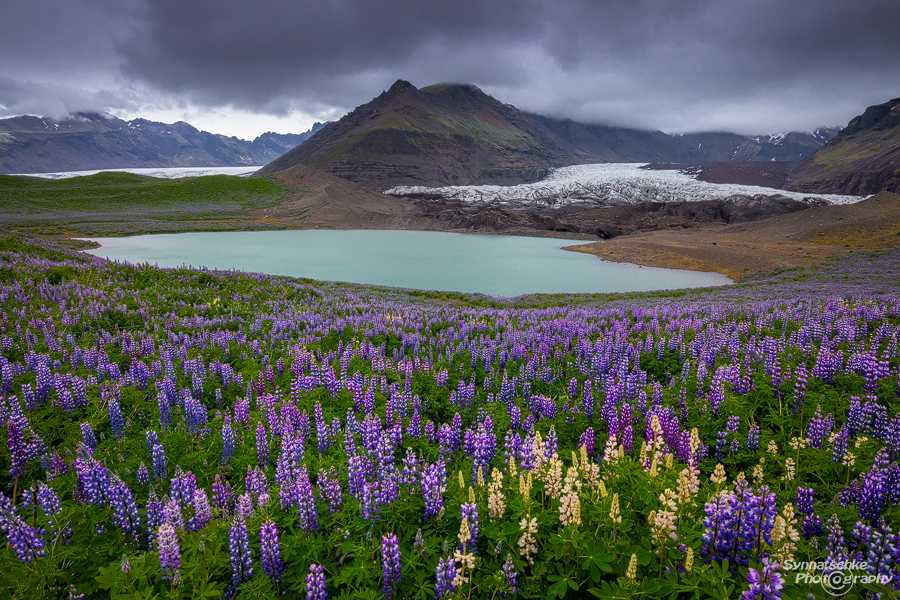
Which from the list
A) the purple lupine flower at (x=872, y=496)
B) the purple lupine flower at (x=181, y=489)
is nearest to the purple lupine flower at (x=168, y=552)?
the purple lupine flower at (x=181, y=489)

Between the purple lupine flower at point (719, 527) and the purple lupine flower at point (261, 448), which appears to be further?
the purple lupine flower at point (261, 448)

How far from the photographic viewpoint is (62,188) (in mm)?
128500

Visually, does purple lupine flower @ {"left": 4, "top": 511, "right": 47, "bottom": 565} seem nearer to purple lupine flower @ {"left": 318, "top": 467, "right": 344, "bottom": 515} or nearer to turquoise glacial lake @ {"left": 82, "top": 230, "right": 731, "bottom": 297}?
purple lupine flower @ {"left": 318, "top": 467, "right": 344, "bottom": 515}

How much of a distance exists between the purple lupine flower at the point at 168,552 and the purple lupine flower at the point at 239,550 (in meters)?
0.39

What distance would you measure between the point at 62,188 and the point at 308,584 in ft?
569

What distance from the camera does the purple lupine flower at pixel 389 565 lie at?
346cm

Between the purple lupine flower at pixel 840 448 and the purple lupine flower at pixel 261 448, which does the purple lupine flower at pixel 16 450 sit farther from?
the purple lupine flower at pixel 840 448

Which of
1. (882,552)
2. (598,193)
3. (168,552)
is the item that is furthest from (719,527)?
(598,193)

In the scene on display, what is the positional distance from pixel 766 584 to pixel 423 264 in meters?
52.6

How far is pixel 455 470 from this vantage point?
17.6 feet

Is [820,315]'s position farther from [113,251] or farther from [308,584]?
[113,251]

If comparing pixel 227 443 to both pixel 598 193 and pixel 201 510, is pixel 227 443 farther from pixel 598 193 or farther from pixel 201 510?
pixel 598 193

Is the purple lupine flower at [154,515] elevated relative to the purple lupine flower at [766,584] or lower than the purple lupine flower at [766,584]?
lower

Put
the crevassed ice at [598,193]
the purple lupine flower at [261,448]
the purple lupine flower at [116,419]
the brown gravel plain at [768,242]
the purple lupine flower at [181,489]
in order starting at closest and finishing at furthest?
the purple lupine flower at [181,489] < the purple lupine flower at [261,448] < the purple lupine flower at [116,419] < the brown gravel plain at [768,242] < the crevassed ice at [598,193]
